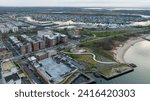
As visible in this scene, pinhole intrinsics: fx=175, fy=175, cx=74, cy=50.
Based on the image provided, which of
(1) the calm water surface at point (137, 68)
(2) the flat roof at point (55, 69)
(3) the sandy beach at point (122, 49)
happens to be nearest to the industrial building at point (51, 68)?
(2) the flat roof at point (55, 69)

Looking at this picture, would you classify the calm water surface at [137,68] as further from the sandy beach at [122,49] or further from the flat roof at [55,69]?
the flat roof at [55,69]

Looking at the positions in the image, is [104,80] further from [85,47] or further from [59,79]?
[85,47]

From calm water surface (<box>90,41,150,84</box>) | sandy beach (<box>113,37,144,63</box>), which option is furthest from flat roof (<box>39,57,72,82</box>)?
sandy beach (<box>113,37,144,63</box>)

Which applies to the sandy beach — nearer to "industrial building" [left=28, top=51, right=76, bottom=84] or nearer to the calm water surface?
the calm water surface

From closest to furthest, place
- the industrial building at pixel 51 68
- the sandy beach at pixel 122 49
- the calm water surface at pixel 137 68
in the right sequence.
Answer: the industrial building at pixel 51 68
the calm water surface at pixel 137 68
the sandy beach at pixel 122 49

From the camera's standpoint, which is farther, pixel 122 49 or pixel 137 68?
pixel 122 49

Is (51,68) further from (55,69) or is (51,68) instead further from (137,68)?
(137,68)

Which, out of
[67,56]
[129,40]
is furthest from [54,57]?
[129,40]

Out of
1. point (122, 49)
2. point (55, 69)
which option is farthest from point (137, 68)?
point (55, 69)
